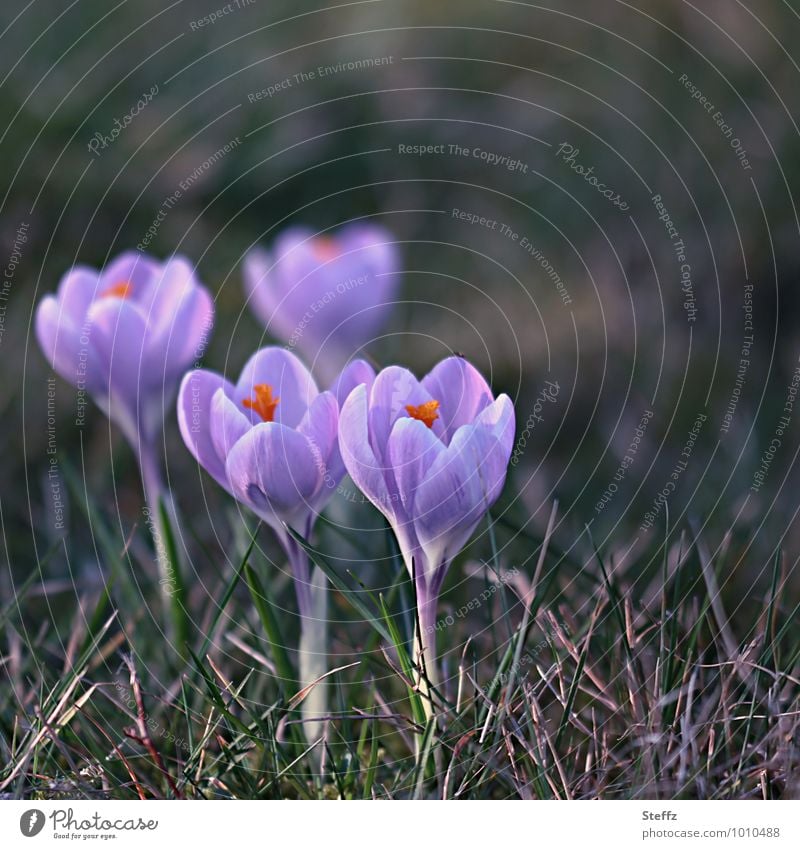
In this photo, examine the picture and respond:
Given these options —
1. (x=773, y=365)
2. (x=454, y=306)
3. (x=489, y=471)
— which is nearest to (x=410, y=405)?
(x=489, y=471)

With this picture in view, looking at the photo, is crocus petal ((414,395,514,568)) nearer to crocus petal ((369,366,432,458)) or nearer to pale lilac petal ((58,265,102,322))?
crocus petal ((369,366,432,458))

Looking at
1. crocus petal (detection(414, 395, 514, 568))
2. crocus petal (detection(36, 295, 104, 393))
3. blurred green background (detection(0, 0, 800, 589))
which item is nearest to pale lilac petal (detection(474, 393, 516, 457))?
crocus petal (detection(414, 395, 514, 568))

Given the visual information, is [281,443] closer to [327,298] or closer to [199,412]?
[199,412]

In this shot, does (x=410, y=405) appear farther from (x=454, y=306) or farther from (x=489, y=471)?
(x=454, y=306)

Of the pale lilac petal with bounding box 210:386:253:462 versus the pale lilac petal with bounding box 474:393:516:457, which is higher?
the pale lilac petal with bounding box 210:386:253:462

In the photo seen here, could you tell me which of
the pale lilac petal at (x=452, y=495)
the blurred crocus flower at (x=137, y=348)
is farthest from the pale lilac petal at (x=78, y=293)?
the pale lilac petal at (x=452, y=495)

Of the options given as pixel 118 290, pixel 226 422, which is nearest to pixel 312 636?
pixel 226 422
